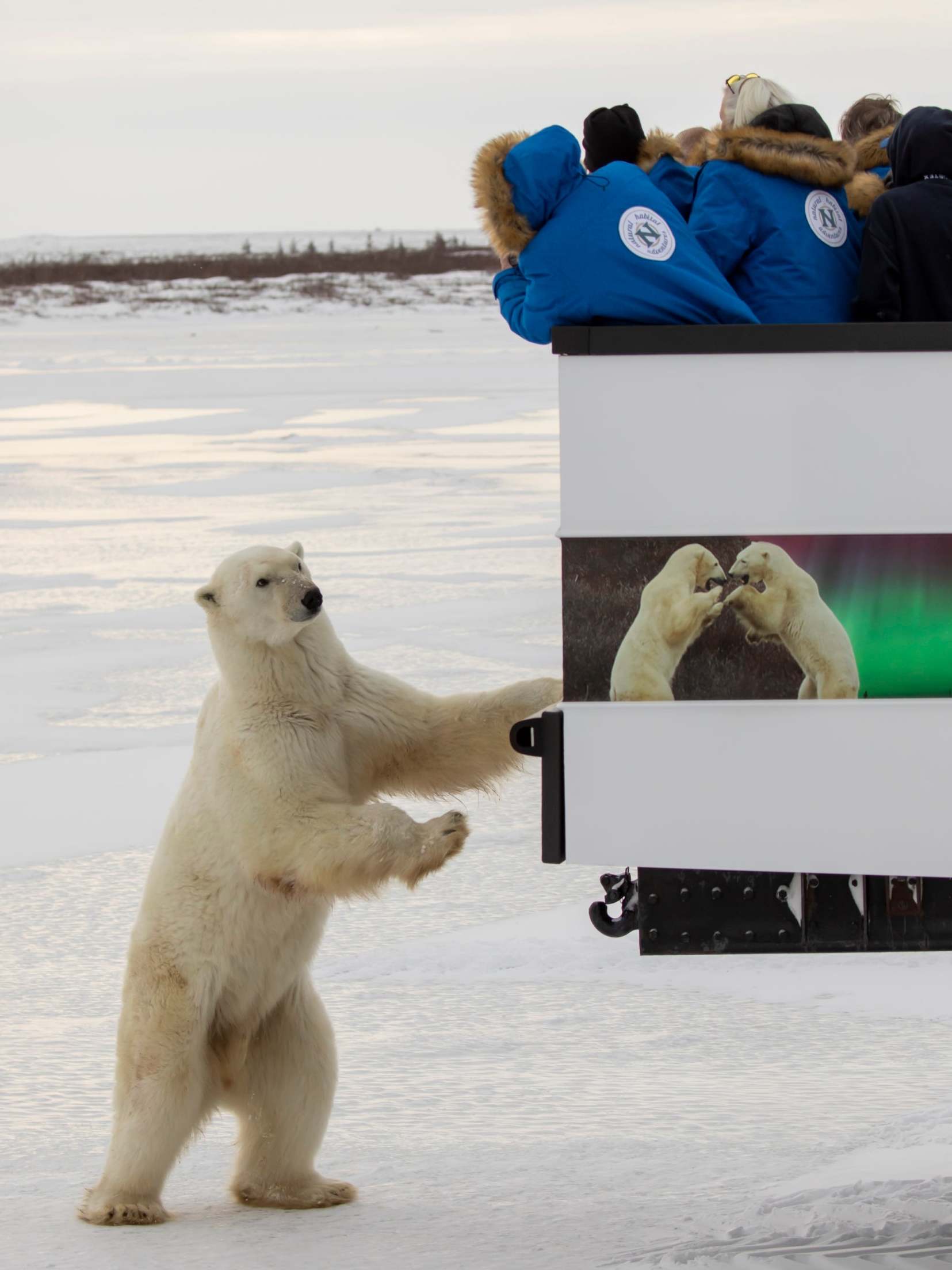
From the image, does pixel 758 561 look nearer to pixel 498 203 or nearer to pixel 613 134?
pixel 498 203

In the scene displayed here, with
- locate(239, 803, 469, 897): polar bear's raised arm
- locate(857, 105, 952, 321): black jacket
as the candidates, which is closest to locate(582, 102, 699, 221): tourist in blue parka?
locate(857, 105, 952, 321): black jacket

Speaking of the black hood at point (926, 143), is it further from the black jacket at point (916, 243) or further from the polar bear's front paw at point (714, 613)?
the polar bear's front paw at point (714, 613)

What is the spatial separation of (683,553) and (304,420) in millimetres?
14198

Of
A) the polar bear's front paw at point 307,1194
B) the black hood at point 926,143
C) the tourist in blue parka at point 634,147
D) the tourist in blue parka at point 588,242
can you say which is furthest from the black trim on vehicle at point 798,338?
the polar bear's front paw at point 307,1194

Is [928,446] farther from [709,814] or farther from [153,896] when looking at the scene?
[153,896]

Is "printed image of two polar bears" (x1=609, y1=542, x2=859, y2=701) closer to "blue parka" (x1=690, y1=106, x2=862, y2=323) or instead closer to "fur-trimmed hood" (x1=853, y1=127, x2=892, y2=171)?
"blue parka" (x1=690, y1=106, x2=862, y2=323)

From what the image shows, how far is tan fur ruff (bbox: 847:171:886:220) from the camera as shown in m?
2.49

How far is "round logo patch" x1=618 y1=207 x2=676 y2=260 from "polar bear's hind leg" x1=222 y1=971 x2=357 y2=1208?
1481 millimetres

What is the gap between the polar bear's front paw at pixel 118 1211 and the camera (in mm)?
2717

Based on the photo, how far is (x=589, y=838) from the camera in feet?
6.35

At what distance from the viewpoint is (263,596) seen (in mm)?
2688

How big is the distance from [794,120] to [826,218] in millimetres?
180

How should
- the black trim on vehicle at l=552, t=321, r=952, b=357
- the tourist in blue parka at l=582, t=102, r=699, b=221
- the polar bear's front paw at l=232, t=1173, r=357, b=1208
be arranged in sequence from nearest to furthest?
the black trim on vehicle at l=552, t=321, r=952, b=357 < the tourist in blue parka at l=582, t=102, r=699, b=221 < the polar bear's front paw at l=232, t=1173, r=357, b=1208

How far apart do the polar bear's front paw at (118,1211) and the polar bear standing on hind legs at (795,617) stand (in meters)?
1.55
